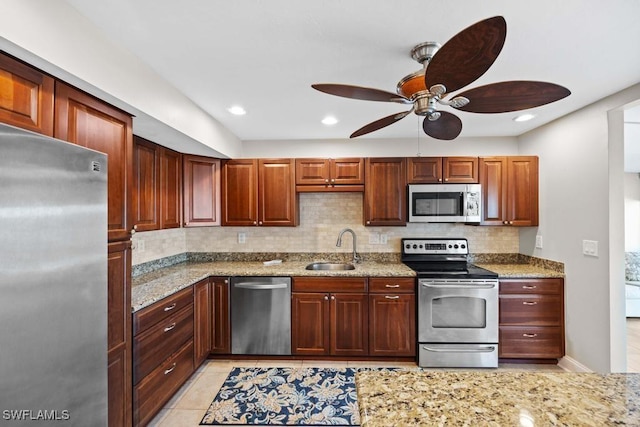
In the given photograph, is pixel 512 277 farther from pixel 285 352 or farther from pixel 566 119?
pixel 285 352

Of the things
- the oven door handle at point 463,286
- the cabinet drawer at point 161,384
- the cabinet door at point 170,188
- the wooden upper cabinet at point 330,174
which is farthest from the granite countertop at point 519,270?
the cabinet door at point 170,188

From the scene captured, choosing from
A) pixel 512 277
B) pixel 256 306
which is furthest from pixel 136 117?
pixel 512 277

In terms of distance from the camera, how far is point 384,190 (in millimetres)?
3375

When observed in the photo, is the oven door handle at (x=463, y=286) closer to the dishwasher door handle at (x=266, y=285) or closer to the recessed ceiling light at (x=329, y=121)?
the dishwasher door handle at (x=266, y=285)

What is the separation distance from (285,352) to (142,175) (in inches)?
83.8

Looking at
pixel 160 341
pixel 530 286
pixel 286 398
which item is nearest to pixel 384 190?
pixel 530 286

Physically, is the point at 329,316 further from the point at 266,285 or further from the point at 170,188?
the point at 170,188

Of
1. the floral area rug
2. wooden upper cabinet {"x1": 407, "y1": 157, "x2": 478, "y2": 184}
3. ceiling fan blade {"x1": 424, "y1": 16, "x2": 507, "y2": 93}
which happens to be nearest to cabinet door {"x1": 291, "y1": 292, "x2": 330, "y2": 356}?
the floral area rug

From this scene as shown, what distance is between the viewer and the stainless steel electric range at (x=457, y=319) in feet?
9.43

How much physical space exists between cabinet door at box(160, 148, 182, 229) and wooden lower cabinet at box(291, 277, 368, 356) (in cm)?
137

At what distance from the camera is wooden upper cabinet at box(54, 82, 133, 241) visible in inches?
56.2

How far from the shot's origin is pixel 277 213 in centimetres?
343

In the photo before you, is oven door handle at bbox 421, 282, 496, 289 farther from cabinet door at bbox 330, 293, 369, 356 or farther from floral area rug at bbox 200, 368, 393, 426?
floral area rug at bbox 200, 368, 393, 426

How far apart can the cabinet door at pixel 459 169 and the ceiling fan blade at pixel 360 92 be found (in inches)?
77.8
